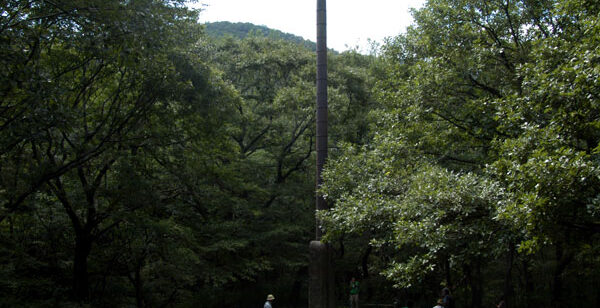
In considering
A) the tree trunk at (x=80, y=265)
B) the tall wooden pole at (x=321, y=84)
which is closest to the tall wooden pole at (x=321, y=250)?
the tall wooden pole at (x=321, y=84)

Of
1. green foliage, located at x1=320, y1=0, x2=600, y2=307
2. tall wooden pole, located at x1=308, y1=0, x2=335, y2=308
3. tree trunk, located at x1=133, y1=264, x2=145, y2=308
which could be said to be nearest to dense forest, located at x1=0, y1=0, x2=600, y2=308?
green foliage, located at x1=320, y1=0, x2=600, y2=307

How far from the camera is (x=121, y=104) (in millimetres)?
13508

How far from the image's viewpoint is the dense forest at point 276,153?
24.8 feet

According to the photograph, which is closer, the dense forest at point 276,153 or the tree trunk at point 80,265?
the dense forest at point 276,153

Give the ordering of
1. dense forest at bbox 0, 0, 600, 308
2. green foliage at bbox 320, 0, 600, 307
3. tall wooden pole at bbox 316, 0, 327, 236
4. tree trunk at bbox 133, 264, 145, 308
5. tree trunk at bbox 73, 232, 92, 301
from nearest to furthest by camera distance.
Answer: green foliage at bbox 320, 0, 600, 307 → dense forest at bbox 0, 0, 600, 308 → tall wooden pole at bbox 316, 0, 327, 236 → tree trunk at bbox 73, 232, 92, 301 → tree trunk at bbox 133, 264, 145, 308

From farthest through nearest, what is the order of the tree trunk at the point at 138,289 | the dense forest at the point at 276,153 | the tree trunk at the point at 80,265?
1. the tree trunk at the point at 138,289
2. the tree trunk at the point at 80,265
3. the dense forest at the point at 276,153

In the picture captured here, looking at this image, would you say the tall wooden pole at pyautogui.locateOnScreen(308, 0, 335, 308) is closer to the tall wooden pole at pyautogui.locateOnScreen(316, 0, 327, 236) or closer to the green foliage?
the tall wooden pole at pyautogui.locateOnScreen(316, 0, 327, 236)

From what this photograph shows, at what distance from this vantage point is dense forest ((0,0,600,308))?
7.57 m

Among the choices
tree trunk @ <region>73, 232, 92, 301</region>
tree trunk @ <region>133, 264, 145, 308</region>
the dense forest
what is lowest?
tree trunk @ <region>133, 264, 145, 308</region>

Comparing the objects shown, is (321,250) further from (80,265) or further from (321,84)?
(80,265)

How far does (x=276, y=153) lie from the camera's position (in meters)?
20.1

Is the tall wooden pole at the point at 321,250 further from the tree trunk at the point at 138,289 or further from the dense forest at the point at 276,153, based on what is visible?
the tree trunk at the point at 138,289

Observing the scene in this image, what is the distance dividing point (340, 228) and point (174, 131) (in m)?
6.09

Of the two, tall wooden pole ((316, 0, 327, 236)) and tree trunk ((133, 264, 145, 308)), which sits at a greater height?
tall wooden pole ((316, 0, 327, 236))
